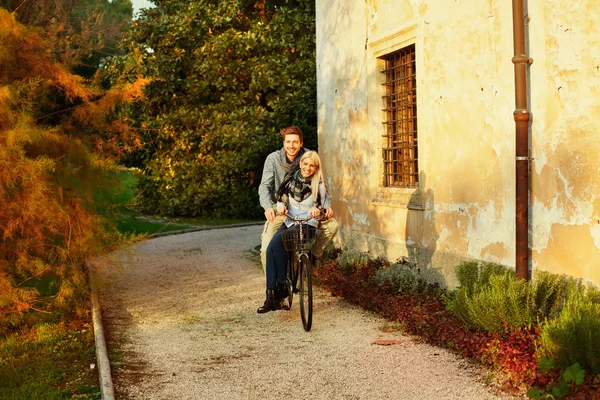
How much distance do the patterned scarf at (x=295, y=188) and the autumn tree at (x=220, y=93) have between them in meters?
13.1

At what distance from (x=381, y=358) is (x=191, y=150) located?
1640 centimetres

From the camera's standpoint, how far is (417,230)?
10039 millimetres

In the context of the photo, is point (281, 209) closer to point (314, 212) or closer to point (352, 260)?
point (314, 212)

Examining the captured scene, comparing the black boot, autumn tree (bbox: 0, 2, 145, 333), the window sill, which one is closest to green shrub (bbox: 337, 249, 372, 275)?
the window sill

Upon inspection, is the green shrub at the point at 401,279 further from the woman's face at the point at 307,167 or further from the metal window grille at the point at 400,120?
the woman's face at the point at 307,167

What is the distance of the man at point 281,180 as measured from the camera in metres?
8.09

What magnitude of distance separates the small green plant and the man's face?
377 centimetres

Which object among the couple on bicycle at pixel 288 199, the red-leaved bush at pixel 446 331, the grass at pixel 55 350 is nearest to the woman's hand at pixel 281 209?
the couple on bicycle at pixel 288 199

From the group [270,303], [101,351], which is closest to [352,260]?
[270,303]

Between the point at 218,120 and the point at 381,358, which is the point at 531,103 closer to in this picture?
the point at 381,358

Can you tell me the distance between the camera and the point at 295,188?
808 centimetres

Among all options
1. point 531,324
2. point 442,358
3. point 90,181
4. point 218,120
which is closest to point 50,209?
point 90,181

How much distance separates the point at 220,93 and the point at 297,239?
49.6 feet

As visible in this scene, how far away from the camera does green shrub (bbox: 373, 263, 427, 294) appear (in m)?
9.17
